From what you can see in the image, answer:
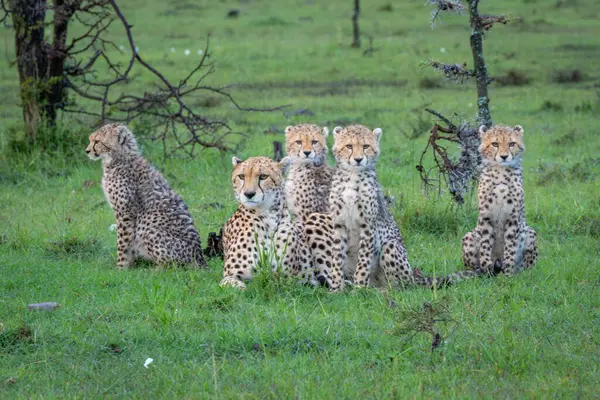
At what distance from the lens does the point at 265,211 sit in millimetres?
5852

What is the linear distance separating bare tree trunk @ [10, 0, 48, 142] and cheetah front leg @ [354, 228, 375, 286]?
4.90 m

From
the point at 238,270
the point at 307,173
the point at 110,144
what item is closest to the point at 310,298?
the point at 238,270

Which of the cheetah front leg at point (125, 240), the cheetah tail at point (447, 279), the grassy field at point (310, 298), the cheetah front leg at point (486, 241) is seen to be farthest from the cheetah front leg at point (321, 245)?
the cheetah front leg at point (125, 240)

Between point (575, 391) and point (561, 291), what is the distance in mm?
1671

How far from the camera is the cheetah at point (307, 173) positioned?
7.04 m

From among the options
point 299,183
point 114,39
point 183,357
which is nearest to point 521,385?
point 183,357

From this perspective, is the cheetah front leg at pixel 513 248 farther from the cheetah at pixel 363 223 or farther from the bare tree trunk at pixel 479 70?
the bare tree trunk at pixel 479 70

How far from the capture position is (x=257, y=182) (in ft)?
18.7

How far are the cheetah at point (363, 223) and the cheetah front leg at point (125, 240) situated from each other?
145 centimetres

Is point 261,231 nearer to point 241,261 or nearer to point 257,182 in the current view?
point 241,261

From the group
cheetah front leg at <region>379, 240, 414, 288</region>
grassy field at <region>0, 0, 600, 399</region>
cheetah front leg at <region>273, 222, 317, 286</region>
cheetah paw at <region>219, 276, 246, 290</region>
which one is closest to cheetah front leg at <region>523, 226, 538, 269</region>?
grassy field at <region>0, 0, 600, 399</region>

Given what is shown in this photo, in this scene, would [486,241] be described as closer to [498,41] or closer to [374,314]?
[374,314]

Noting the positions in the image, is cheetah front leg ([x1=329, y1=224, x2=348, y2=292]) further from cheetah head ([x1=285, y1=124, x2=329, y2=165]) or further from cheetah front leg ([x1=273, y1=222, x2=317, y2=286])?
cheetah head ([x1=285, y1=124, x2=329, y2=165])

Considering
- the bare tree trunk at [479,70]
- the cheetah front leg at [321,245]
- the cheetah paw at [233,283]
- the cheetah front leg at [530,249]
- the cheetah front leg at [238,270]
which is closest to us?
the cheetah paw at [233,283]
